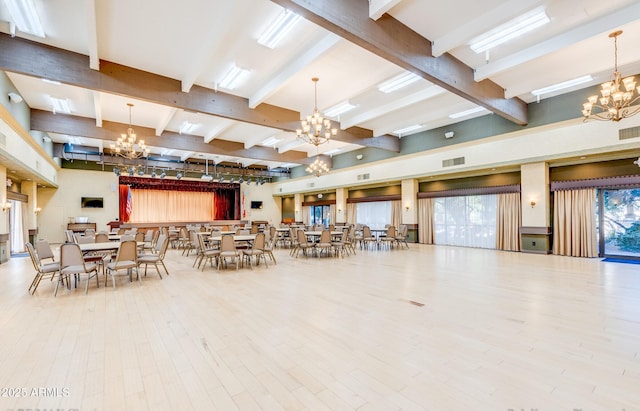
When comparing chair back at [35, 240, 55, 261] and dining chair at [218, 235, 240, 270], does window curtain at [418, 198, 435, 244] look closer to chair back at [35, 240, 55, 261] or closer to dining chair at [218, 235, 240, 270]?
dining chair at [218, 235, 240, 270]

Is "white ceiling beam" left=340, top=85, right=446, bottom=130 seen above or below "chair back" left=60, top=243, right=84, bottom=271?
above

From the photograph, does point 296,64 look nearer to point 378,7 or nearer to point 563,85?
point 378,7

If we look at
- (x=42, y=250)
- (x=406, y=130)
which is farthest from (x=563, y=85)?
(x=42, y=250)

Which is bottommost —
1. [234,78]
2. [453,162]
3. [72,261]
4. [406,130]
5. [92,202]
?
[72,261]

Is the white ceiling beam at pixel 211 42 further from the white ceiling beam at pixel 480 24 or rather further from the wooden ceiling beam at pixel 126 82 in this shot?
the white ceiling beam at pixel 480 24

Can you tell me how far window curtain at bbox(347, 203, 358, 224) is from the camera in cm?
1598

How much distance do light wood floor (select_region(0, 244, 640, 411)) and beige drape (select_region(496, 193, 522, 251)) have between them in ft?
15.9

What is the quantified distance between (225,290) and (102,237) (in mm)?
5207

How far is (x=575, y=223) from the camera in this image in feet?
28.0

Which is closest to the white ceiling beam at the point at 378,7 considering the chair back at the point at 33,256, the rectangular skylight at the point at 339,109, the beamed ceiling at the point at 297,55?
the beamed ceiling at the point at 297,55

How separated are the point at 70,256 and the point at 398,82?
23.5 ft

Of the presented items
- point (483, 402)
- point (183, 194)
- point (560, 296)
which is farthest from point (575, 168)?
point (183, 194)

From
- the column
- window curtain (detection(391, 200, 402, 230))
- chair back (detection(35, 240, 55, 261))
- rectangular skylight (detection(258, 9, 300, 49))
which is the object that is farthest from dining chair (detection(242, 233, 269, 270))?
the column

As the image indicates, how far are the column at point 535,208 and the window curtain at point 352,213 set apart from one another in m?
7.98
